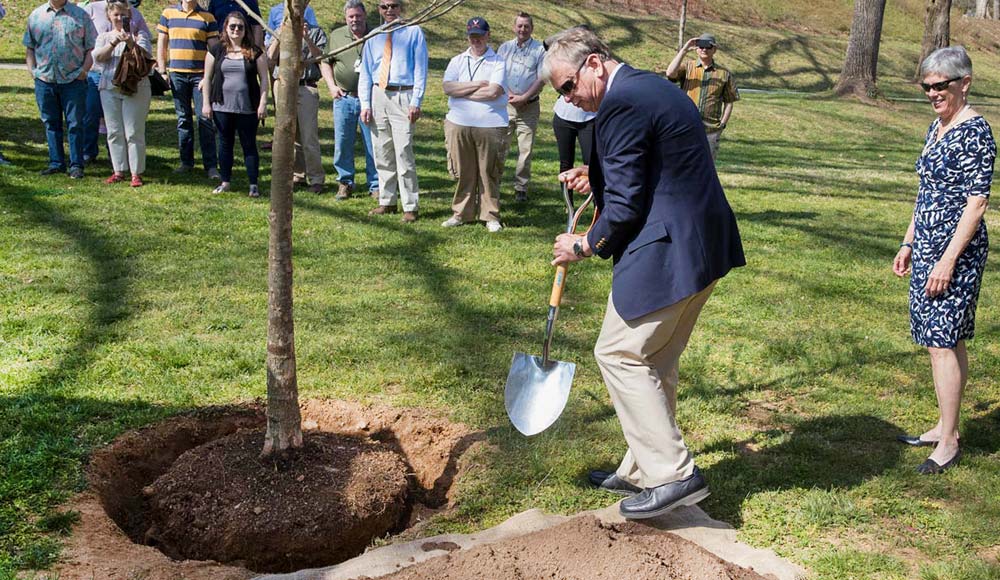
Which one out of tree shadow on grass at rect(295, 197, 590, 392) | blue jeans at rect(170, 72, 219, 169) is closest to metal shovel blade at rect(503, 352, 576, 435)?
tree shadow on grass at rect(295, 197, 590, 392)

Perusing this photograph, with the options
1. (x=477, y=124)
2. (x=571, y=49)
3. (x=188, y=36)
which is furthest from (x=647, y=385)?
(x=188, y=36)

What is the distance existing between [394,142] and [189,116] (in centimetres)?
276

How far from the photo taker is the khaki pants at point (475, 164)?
8633 millimetres

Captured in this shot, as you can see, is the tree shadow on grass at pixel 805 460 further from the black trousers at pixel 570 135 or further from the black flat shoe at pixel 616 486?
the black trousers at pixel 570 135

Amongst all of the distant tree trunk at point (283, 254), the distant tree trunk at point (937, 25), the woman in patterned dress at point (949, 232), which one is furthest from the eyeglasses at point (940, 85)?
the distant tree trunk at point (937, 25)

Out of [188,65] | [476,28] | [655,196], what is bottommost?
[655,196]

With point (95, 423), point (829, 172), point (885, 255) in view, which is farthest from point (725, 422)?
point (829, 172)

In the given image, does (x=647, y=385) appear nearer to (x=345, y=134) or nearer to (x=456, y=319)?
(x=456, y=319)

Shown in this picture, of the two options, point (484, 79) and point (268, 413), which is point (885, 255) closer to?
point (484, 79)

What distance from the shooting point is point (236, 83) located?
9.07m

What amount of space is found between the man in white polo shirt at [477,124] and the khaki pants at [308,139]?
168 centimetres

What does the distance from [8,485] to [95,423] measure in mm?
702

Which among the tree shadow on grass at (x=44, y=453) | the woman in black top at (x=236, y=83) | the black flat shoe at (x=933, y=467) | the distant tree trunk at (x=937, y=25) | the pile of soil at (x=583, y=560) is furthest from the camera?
the distant tree trunk at (x=937, y=25)

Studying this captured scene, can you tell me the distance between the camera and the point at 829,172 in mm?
13758
